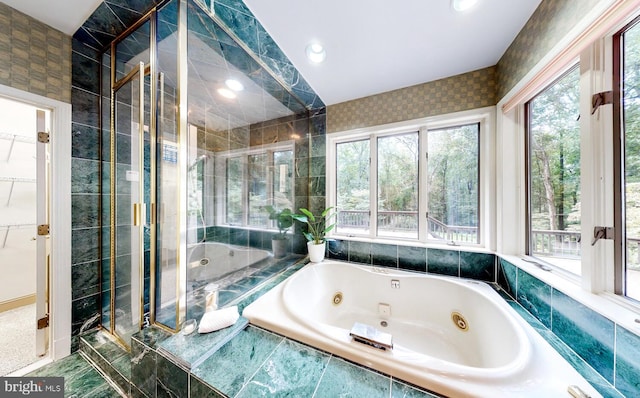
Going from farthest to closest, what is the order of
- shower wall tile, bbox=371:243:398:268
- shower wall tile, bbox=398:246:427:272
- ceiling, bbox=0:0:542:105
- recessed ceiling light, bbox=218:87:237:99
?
1. shower wall tile, bbox=371:243:398:268
2. shower wall tile, bbox=398:246:427:272
3. recessed ceiling light, bbox=218:87:237:99
4. ceiling, bbox=0:0:542:105

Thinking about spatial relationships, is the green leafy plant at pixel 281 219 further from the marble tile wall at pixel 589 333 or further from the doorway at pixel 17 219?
the doorway at pixel 17 219

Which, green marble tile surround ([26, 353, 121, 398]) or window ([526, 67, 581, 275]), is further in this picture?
green marble tile surround ([26, 353, 121, 398])

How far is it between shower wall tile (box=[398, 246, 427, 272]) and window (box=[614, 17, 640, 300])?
1053mm

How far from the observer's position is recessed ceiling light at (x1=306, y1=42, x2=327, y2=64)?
145cm

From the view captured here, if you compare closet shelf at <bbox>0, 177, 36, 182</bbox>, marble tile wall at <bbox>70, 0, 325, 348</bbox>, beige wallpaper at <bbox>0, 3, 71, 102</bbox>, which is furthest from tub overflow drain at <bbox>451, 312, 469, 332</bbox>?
closet shelf at <bbox>0, 177, 36, 182</bbox>

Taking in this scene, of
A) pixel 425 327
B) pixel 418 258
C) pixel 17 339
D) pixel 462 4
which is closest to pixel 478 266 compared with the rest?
pixel 418 258

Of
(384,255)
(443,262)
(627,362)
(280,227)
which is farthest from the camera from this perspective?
(280,227)

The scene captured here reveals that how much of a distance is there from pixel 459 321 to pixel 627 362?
2.89 ft

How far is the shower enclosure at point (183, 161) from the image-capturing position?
1.07 meters

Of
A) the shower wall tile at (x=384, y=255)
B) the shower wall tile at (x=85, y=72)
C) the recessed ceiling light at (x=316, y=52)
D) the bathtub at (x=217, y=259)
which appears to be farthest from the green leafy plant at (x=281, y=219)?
the shower wall tile at (x=85, y=72)

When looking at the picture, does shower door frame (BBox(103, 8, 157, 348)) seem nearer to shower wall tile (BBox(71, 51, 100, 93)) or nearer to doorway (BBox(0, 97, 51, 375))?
shower wall tile (BBox(71, 51, 100, 93))

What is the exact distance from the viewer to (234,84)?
5.39 ft

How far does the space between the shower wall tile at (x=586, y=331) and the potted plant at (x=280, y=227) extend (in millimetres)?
2010

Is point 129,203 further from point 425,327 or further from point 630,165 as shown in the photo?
point 630,165
